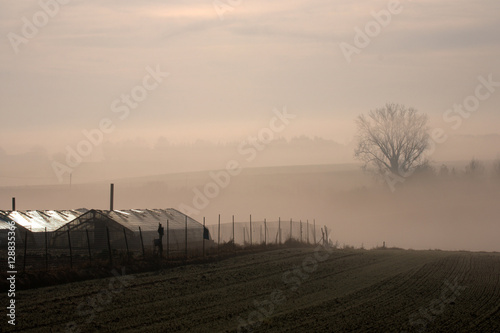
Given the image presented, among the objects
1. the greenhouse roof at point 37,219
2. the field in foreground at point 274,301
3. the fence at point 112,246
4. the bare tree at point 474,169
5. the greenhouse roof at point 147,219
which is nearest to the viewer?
the field in foreground at point 274,301

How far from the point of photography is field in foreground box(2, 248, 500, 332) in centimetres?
1452

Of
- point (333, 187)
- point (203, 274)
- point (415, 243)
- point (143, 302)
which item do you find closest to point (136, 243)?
point (203, 274)

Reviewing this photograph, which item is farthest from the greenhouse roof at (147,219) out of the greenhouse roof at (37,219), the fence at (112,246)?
the greenhouse roof at (37,219)

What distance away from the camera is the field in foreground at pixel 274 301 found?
14516 mm

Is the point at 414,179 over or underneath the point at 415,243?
over

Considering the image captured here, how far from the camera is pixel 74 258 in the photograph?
27625mm

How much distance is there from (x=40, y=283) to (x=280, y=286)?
848cm

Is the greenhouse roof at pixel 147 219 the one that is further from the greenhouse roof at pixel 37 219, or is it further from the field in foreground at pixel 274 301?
the field in foreground at pixel 274 301

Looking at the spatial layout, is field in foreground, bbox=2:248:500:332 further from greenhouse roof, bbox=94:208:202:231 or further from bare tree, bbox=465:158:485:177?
bare tree, bbox=465:158:485:177

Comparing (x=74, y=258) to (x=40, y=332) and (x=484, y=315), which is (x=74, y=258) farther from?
(x=484, y=315)

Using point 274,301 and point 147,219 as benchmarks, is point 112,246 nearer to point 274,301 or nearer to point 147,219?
point 147,219

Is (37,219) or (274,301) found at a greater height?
(37,219)

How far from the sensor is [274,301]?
17.9 metres

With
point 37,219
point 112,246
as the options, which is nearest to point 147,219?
point 112,246
